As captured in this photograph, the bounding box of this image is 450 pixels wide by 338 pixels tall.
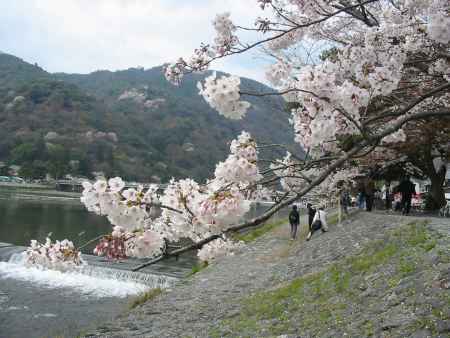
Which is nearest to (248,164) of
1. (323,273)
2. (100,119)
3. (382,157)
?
(323,273)

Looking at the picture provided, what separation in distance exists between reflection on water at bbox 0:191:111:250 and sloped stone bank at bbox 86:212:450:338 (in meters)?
14.8

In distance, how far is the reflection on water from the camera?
85.9ft

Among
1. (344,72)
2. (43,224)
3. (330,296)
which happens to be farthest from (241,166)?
(43,224)

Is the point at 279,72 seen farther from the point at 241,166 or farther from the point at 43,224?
the point at 43,224

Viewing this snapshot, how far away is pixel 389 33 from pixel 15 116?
9266 centimetres

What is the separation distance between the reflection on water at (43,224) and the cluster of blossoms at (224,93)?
22572 millimetres

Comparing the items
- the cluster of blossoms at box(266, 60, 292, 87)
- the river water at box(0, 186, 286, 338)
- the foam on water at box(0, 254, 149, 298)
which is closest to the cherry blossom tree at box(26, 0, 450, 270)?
the cluster of blossoms at box(266, 60, 292, 87)

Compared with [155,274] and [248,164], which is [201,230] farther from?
[155,274]

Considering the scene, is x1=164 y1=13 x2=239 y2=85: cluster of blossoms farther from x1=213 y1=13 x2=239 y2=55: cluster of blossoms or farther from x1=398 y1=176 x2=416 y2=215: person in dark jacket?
x1=398 y1=176 x2=416 y2=215: person in dark jacket

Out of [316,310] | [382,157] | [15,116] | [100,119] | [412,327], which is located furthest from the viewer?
[100,119]

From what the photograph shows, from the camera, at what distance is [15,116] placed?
288 ft

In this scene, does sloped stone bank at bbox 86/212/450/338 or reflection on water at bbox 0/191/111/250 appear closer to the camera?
sloped stone bank at bbox 86/212/450/338

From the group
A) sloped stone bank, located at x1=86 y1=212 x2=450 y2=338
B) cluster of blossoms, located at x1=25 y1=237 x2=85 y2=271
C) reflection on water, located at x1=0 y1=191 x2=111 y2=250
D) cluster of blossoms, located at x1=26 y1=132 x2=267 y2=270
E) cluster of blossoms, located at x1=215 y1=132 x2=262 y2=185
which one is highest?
cluster of blossoms, located at x1=215 y1=132 x2=262 y2=185

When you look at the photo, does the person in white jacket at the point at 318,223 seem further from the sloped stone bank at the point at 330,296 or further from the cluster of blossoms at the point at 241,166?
the cluster of blossoms at the point at 241,166
